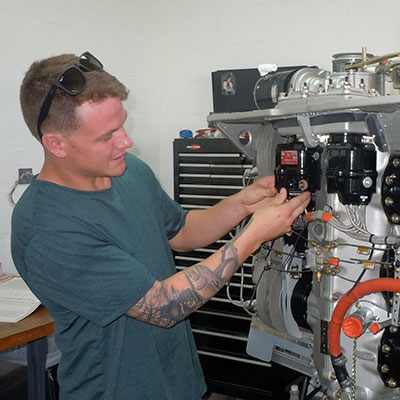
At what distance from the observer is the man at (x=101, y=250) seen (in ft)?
3.67

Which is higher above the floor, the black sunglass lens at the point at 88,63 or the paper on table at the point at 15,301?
the black sunglass lens at the point at 88,63

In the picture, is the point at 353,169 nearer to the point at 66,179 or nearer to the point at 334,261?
the point at 334,261

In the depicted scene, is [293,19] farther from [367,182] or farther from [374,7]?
[367,182]

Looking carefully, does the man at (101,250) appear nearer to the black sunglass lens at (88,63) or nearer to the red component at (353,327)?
the black sunglass lens at (88,63)

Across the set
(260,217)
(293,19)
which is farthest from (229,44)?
(260,217)

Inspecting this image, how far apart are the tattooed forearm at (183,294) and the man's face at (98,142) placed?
30 cm

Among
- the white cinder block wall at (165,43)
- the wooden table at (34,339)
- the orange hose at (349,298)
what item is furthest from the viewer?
the white cinder block wall at (165,43)

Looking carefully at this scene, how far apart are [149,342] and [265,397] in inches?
54.5

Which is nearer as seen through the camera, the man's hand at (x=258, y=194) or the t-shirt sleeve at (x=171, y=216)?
the man's hand at (x=258, y=194)

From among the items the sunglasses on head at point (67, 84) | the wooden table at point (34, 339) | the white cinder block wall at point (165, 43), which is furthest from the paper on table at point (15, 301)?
the sunglasses on head at point (67, 84)

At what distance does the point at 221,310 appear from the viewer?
2529mm

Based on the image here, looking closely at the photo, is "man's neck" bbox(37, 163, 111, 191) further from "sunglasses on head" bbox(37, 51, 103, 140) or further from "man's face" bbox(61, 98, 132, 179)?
"sunglasses on head" bbox(37, 51, 103, 140)

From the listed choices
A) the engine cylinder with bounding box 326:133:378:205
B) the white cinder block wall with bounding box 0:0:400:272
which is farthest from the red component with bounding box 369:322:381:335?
the white cinder block wall with bounding box 0:0:400:272

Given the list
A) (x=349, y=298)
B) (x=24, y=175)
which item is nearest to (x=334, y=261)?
(x=349, y=298)
